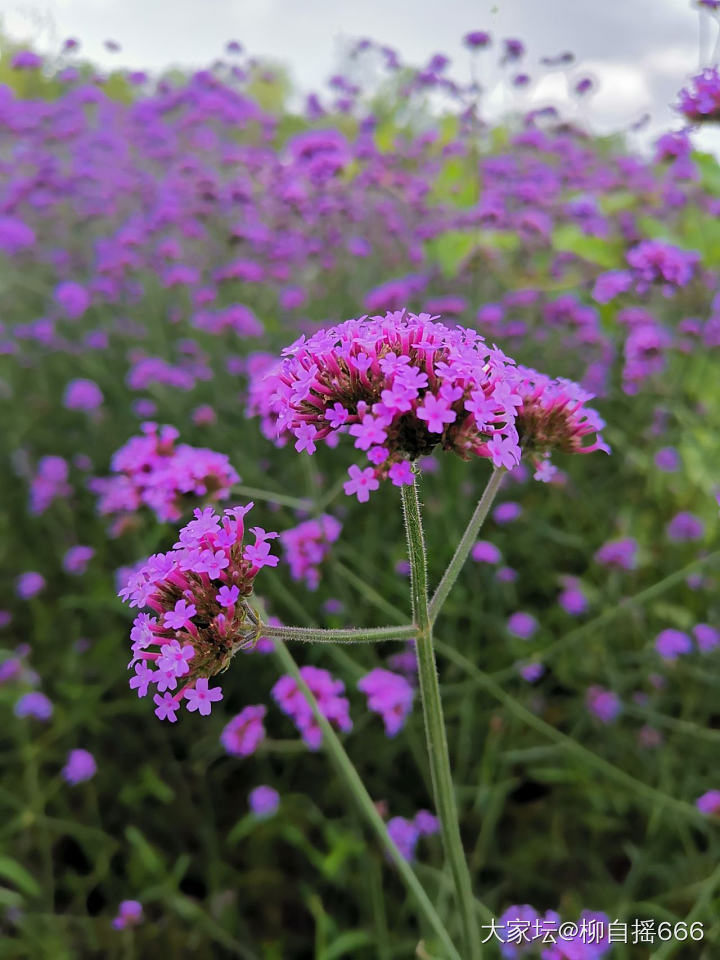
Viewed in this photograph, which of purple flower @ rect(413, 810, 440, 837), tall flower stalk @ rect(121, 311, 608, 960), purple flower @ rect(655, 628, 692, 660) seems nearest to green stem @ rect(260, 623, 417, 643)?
tall flower stalk @ rect(121, 311, 608, 960)

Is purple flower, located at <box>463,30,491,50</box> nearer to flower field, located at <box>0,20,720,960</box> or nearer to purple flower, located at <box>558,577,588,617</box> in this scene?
flower field, located at <box>0,20,720,960</box>

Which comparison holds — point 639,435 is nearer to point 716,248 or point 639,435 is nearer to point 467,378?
point 716,248

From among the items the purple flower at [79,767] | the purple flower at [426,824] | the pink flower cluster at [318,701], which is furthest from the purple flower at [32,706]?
the purple flower at [426,824]

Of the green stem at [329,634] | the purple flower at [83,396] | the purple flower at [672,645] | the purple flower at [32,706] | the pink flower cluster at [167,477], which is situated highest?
the purple flower at [83,396]

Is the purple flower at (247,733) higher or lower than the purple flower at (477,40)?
lower

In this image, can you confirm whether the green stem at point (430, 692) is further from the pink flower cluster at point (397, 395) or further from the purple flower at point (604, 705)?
the purple flower at point (604, 705)

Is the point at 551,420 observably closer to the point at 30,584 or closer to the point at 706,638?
the point at 706,638
